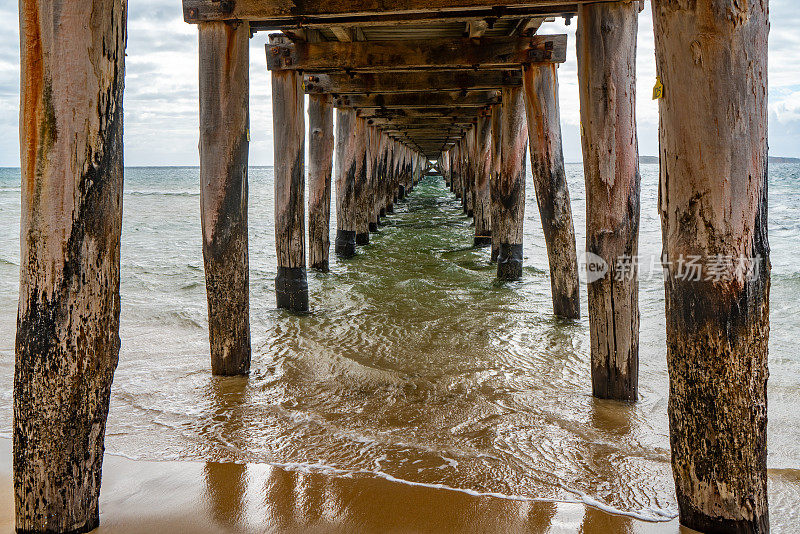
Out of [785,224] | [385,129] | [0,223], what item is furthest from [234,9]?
[785,224]

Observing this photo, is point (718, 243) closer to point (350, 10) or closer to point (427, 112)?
point (350, 10)

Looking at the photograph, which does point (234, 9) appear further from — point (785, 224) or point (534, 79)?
point (785, 224)

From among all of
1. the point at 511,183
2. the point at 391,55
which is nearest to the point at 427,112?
the point at 511,183

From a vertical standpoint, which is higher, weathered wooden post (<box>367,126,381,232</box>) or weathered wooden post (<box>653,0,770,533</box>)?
weathered wooden post (<box>367,126,381,232</box>)

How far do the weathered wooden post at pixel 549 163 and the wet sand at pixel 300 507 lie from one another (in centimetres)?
312

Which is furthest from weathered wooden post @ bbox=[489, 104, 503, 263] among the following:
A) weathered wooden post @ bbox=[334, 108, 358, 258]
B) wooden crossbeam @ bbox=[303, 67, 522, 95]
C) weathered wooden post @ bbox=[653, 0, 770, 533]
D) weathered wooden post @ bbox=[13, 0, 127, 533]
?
weathered wooden post @ bbox=[13, 0, 127, 533]

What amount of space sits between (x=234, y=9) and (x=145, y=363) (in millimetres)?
2255

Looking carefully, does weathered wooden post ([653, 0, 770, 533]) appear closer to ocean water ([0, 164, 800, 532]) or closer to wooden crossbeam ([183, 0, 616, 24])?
ocean water ([0, 164, 800, 532])

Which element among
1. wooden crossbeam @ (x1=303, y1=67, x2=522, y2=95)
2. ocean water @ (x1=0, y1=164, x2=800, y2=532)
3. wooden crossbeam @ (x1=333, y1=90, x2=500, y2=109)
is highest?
wooden crossbeam @ (x1=333, y1=90, x2=500, y2=109)

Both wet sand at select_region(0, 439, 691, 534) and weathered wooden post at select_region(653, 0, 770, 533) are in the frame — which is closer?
weathered wooden post at select_region(653, 0, 770, 533)

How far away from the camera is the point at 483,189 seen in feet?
34.3

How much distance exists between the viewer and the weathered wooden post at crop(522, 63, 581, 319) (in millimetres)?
5043

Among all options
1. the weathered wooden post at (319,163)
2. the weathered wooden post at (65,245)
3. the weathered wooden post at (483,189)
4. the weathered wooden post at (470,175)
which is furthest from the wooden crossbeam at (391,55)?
the weathered wooden post at (470,175)

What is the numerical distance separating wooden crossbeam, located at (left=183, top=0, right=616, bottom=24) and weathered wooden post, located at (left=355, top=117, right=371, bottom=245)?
5.36m
